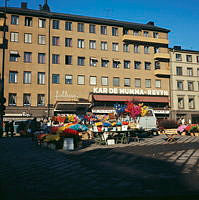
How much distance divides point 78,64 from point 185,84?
2056cm

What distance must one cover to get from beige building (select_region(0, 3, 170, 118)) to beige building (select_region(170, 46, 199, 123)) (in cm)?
171

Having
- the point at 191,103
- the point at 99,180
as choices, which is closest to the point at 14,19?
the point at 191,103

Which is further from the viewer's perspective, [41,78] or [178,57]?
[178,57]

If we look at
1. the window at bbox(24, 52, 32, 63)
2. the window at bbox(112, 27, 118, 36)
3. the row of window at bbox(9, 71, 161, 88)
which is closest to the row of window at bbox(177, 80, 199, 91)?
the row of window at bbox(9, 71, 161, 88)

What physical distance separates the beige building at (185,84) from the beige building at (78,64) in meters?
1.71

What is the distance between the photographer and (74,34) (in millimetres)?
38031

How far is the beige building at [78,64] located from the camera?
3497cm

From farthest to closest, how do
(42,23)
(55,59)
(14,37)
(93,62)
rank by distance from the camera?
(93,62) → (42,23) → (55,59) → (14,37)

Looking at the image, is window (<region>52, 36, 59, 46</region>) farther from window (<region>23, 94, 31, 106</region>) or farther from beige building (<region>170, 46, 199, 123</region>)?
beige building (<region>170, 46, 199, 123</region>)

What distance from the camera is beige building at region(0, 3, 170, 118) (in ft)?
115

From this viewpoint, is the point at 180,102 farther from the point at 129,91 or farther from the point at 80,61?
the point at 80,61

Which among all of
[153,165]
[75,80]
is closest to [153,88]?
[75,80]

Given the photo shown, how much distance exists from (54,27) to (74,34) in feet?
10.7

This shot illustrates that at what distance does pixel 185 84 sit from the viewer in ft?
145
